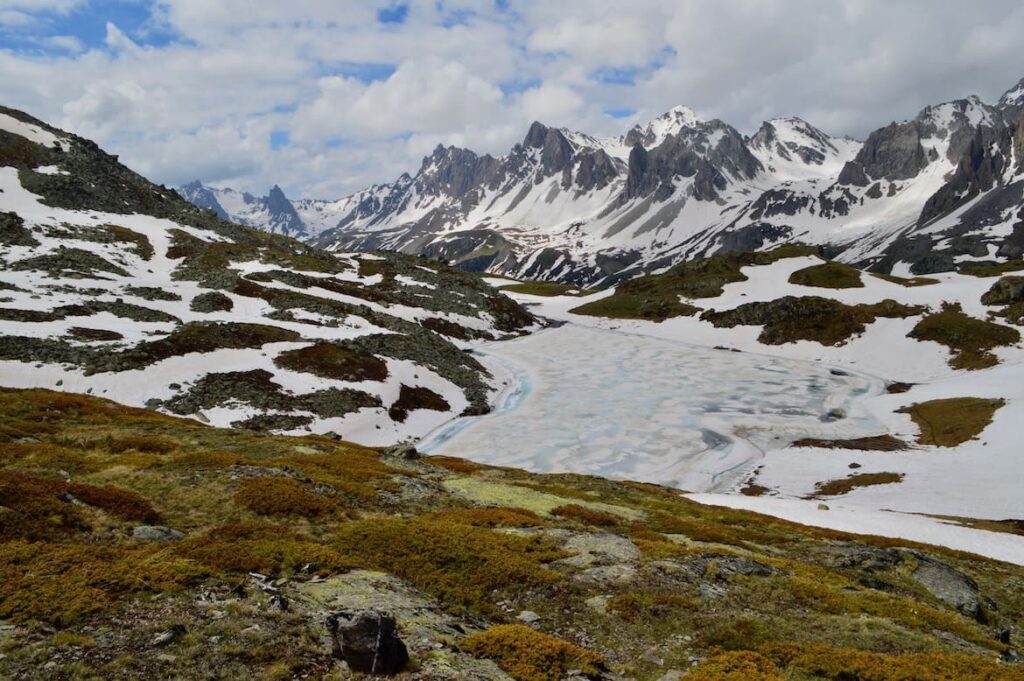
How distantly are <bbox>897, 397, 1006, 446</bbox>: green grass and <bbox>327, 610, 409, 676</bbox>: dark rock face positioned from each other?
76.4m

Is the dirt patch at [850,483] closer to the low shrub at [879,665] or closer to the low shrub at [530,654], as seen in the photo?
the low shrub at [879,665]

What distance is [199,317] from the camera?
274 feet

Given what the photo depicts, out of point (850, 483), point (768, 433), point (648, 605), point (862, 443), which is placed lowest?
point (850, 483)

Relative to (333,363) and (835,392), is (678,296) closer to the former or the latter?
(835,392)

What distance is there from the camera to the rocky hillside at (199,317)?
63125 millimetres

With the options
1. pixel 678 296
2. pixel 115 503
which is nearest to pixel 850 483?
pixel 115 503

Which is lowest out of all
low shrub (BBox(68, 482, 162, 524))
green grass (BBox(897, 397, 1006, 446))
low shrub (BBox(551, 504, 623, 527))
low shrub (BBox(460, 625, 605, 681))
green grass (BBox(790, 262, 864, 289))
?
green grass (BBox(897, 397, 1006, 446))

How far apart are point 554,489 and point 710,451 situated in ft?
127

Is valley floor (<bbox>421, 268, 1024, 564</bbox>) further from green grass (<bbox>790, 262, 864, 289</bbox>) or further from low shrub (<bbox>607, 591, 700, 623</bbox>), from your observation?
low shrub (<bbox>607, 591, 700, 623</bbox>)

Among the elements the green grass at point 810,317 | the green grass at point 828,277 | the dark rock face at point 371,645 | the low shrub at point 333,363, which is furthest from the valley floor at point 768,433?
the dark rock face at point 371,645

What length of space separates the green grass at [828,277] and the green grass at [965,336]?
3273cm

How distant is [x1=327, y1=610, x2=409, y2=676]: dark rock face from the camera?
A: 1110 centimetres

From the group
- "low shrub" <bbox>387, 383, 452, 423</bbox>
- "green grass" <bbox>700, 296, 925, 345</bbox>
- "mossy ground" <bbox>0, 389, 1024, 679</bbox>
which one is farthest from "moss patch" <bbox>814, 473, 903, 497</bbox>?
"green grass" <bbox>700, 296, 925, 345</bbox>

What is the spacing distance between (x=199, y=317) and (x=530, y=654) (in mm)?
84760
